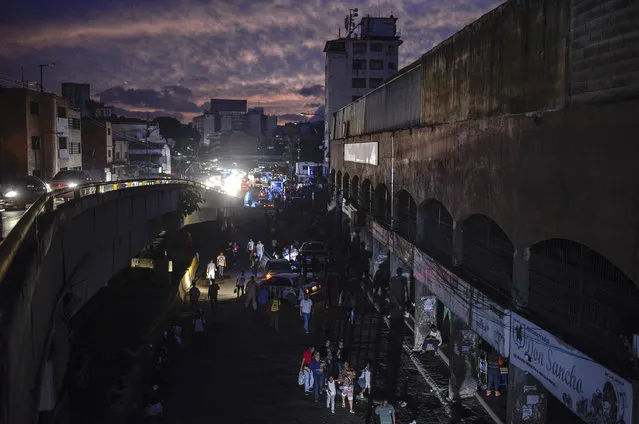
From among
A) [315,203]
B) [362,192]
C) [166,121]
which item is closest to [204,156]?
[166,121]

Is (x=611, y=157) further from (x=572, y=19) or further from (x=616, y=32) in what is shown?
(x=572, y=19)

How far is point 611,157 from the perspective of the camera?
30.8 feet

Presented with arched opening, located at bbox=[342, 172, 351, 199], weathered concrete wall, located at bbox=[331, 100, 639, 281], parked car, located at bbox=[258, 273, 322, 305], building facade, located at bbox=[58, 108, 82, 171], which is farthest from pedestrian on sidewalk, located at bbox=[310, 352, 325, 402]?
building facade, located at bbox=[58, 108, 82, 171]

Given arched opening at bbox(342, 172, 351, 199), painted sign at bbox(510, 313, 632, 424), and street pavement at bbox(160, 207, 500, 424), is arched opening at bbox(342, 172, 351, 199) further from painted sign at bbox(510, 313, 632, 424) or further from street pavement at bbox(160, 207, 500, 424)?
painted sign at bbox(510, 313, 632, 424)

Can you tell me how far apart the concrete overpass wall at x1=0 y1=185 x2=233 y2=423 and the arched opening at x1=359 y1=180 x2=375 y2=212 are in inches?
519

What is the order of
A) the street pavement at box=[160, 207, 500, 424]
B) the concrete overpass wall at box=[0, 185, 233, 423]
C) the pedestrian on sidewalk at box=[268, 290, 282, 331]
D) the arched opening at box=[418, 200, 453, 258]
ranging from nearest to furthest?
the concrete overpass wall at box=[0, 185, 233, 423]
the street pavement at box=[160, 207, 500, 424]
the arched opening at box=[418, 200, 453, 258]
the pedestrian on sidewalk at box=[268, 290, 282, 331]

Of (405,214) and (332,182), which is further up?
(332,182)

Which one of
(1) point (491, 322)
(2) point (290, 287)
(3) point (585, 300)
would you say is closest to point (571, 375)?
(3) point (585, 300)

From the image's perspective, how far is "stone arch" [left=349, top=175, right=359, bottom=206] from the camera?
126 feet

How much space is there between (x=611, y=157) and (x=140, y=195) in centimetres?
2357

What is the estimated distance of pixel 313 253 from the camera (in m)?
32.5

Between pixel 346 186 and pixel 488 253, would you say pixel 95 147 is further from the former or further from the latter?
pixel 488 253

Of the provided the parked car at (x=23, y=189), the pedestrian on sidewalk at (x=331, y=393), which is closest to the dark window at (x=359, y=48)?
the parked car at (x=23, y=189)

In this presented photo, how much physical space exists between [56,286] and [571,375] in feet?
36.9
